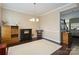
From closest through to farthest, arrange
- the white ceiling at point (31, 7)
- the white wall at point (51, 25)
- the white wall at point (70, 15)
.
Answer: the white ceiling at point (31, 7) < the white wall at point (70, 15) < the white wall at point (51, 25)

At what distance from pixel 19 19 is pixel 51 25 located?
738 mm

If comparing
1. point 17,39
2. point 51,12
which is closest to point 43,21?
point 51,12

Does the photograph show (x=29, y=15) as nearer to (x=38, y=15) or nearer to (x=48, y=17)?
(x=38, y=15)

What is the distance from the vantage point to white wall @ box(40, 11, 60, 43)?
1.76 metres

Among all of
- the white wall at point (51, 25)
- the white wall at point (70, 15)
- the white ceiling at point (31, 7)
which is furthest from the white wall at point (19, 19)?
the white wall at point (70, 15)

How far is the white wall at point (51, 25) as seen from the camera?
1.76 metres

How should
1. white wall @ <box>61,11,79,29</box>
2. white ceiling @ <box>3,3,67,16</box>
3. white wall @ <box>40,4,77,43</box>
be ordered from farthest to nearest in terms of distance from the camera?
white wall @ <box>40,4,77,43</box> → white wall @ <box>61,11,79,29</box> → white ceiling @ <box>3,3,67,16</box>

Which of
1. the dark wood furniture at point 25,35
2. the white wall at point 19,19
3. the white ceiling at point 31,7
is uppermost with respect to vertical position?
the white ceiling at point 31,7

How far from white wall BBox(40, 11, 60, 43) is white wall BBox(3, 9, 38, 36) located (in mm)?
227

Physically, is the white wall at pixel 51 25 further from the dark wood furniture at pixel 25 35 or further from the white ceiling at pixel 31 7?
the dark wood furniture at pixel 25 35

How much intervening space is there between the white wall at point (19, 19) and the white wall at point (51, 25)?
0.75ft

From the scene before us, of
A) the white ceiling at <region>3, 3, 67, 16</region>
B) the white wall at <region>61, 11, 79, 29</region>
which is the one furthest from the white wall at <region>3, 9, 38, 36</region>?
the white wall at <region>61, 11, 79, 29</region>

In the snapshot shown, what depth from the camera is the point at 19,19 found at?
1.68 meters

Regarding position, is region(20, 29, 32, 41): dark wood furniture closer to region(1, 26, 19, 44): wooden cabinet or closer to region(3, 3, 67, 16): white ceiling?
region(1, 26, 19, 44): wooden cabinet
